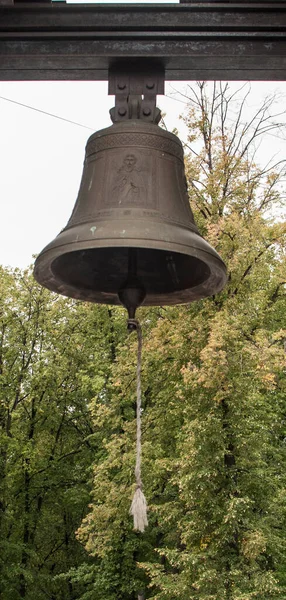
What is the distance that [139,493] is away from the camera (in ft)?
10.2

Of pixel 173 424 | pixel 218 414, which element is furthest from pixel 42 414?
pixel 218 414

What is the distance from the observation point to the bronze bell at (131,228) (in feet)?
9.40

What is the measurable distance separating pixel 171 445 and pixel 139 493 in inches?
562

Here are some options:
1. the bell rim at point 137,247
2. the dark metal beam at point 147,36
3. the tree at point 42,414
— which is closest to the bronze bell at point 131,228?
the bell rim at point 137,247

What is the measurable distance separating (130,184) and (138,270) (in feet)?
2.26

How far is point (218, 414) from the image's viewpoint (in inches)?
520

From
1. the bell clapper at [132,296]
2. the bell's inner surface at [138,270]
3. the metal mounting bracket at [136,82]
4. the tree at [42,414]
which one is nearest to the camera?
the metal mounting bracket at [136,82]

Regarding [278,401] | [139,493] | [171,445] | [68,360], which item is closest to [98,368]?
[68,360]

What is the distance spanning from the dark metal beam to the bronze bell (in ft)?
1.11

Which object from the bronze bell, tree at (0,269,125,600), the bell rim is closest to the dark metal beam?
the bronze bell

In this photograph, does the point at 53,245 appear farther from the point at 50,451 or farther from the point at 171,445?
the point at 50,451

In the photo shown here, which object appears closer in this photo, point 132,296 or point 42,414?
point 132,296

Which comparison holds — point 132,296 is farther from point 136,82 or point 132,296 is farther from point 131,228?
point 136,82

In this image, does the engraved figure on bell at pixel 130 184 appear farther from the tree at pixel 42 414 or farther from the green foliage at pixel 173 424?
the tree at pixel 42 414
